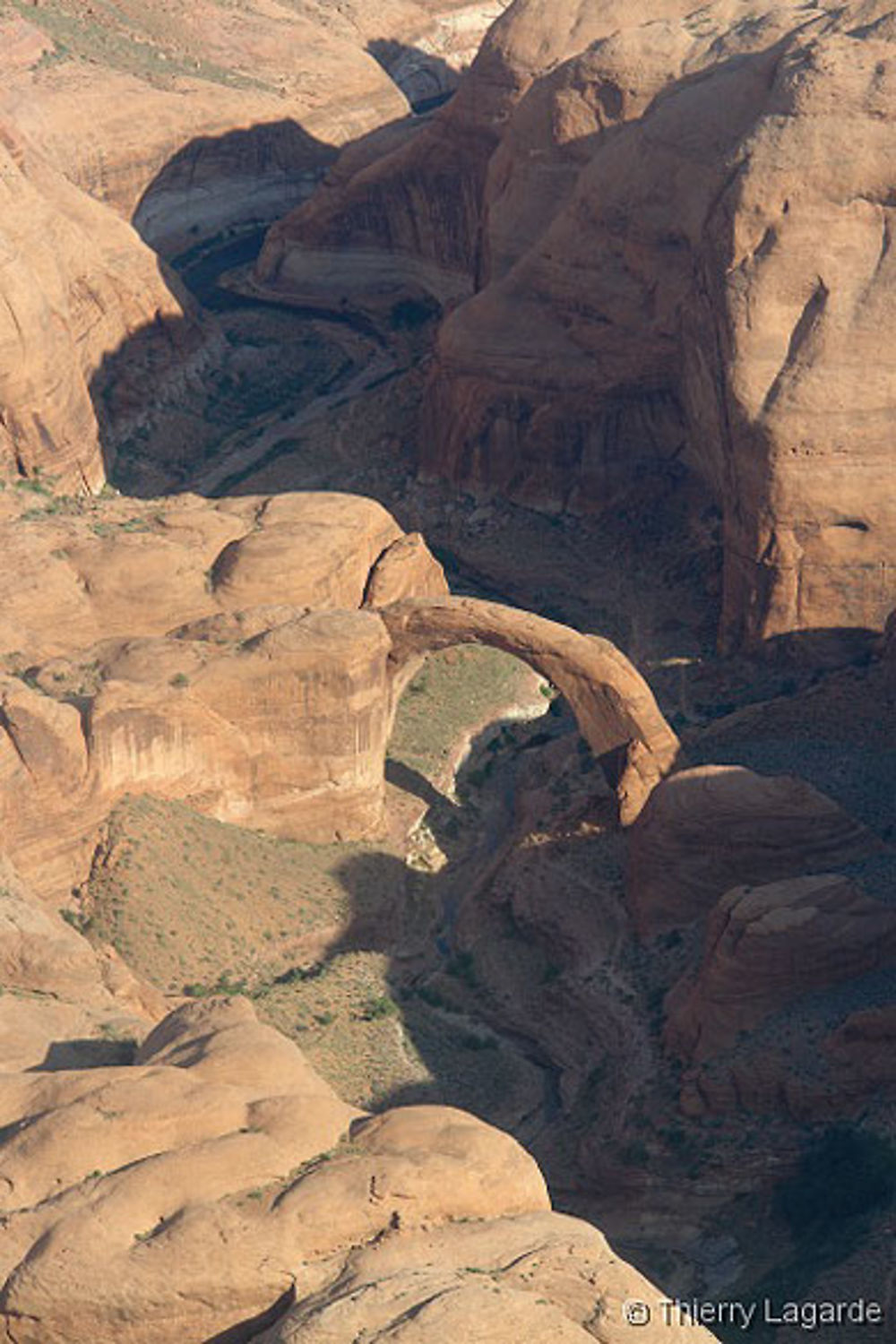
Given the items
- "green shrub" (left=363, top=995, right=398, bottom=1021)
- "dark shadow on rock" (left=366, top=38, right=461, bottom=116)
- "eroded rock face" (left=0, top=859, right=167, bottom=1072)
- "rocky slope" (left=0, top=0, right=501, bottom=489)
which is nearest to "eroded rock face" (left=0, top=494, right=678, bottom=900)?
"eroded rock face" (left=0, top=859, right=167, bottom=1072)

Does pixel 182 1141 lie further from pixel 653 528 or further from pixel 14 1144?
pixel 653 528

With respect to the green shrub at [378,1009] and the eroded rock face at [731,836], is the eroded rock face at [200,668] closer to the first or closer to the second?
the green shrub at [378,1009]

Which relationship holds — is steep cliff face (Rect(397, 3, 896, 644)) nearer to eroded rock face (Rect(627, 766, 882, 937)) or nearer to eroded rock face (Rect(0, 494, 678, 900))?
eroded rock face (Rect(0, 494, 678, 900))

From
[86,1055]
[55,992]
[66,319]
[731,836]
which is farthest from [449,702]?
[86,1055]

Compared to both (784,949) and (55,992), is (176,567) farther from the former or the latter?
(784,949)

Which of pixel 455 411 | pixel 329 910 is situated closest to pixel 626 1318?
pixel 329 910

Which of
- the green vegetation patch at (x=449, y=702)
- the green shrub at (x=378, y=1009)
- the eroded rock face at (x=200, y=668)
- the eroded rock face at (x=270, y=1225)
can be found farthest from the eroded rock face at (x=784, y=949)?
the green vegetation patch at (x=449, y=702)
